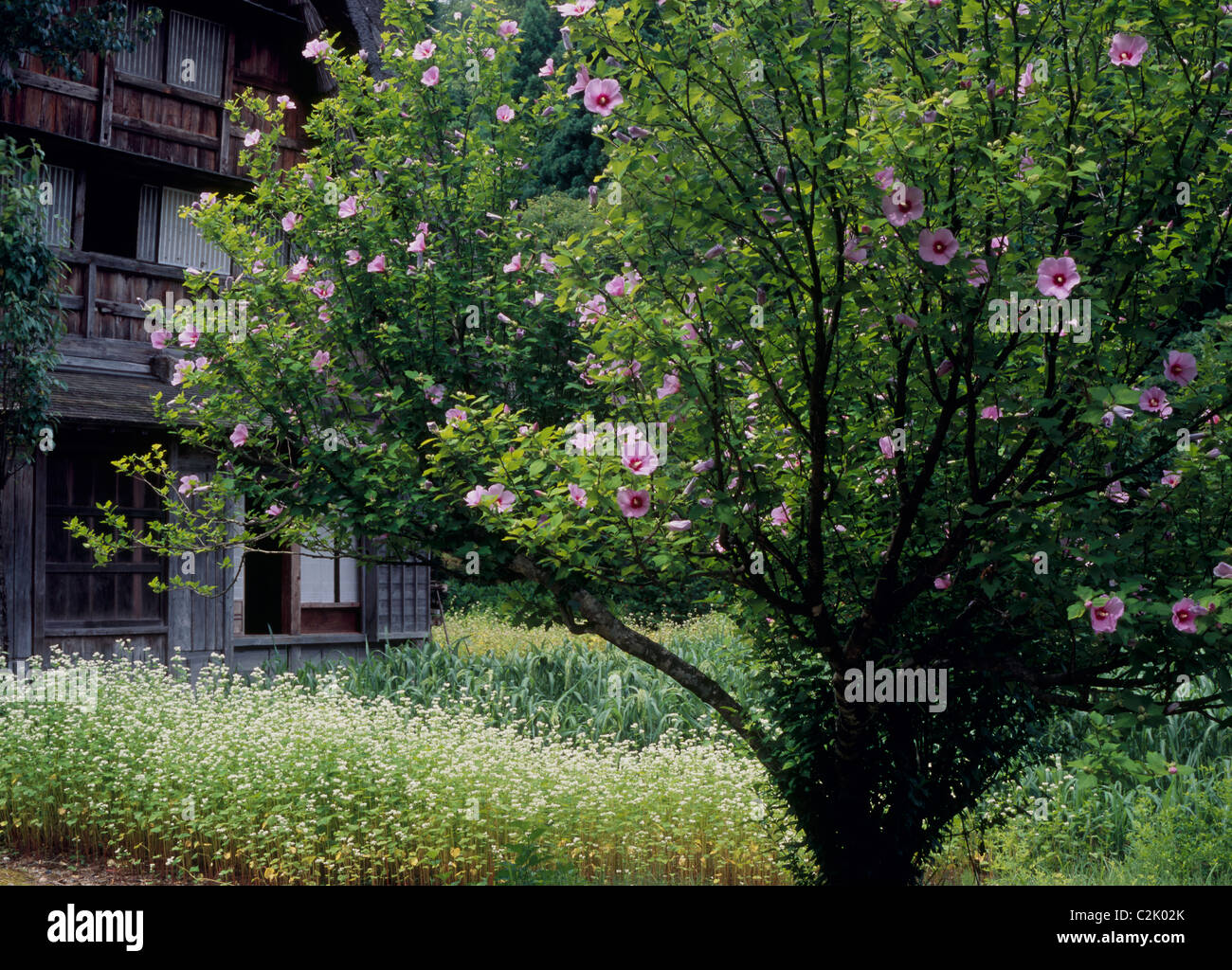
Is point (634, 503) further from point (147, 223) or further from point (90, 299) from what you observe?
point (147, 223)

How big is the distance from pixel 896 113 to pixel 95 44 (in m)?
11.0

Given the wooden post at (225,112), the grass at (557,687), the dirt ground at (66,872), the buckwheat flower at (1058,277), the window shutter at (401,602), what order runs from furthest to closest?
the window shutter at (401,602) < the wooden post at (225,112) < the grass at (557,687) < the dirt ground at (66,872) < the buckwheat flower at (1058,277)

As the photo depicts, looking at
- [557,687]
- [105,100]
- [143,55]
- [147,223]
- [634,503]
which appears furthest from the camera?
[147,223]

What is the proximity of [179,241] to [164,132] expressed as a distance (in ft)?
4.47

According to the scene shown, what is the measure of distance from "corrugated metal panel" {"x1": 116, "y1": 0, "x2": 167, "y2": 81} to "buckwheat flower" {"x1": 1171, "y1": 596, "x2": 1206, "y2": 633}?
13240 mm

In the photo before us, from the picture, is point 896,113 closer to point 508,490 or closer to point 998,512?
point 998,512

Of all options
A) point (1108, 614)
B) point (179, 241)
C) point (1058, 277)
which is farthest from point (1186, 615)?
point (179, 241)

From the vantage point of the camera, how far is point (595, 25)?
11.1 feet

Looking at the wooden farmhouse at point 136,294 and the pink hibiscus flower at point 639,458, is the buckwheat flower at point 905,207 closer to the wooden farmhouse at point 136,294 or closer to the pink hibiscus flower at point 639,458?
the pink hibiscus flower at point 639,458

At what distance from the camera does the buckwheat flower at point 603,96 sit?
3559 millimetres

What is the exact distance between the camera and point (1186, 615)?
3297mm

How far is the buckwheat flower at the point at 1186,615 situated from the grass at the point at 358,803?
3422 millimetres

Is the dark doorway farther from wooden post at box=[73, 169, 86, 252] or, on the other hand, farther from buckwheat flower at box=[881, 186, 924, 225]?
buckwheat flower at box=[881, 186, 924, 225]

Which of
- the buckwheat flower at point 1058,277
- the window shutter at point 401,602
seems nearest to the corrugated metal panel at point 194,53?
the window shutter at point 401,602
